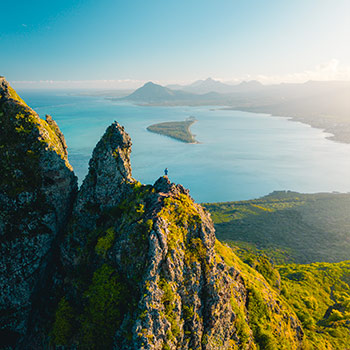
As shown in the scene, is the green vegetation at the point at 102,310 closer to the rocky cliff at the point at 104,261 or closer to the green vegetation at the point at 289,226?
the rocky cliff at the point at 104,261

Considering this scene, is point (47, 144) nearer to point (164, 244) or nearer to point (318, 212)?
point (164, 244)

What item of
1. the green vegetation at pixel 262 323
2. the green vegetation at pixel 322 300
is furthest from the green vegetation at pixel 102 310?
the green vegetation at pixel 322 300

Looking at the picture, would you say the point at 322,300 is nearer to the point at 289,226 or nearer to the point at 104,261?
the point at 104,261

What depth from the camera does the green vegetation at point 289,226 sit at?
102 meters

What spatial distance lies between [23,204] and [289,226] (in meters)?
130

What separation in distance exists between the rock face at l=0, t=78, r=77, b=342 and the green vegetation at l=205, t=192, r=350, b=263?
8070cm

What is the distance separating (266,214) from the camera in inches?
5133

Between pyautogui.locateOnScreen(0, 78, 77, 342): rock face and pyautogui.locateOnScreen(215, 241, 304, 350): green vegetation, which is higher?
pyautogui.locateOnScreen(0, 78, 77, 342): rock face

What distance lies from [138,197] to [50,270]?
401 inches

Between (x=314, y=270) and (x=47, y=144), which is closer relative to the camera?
(x=47, y=144)

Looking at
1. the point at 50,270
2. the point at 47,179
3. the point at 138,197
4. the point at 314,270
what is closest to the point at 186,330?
the point at 138,197

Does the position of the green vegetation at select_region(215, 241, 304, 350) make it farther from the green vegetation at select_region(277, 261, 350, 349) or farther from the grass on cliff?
the green vegetation at select_region(277, 261, 350, 349)

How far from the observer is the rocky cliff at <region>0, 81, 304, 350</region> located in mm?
16750

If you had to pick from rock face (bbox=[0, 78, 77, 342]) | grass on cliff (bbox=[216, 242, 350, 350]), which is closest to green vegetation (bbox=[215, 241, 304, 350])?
grass on cliff (bbox=[216, 242, 350, 350])
